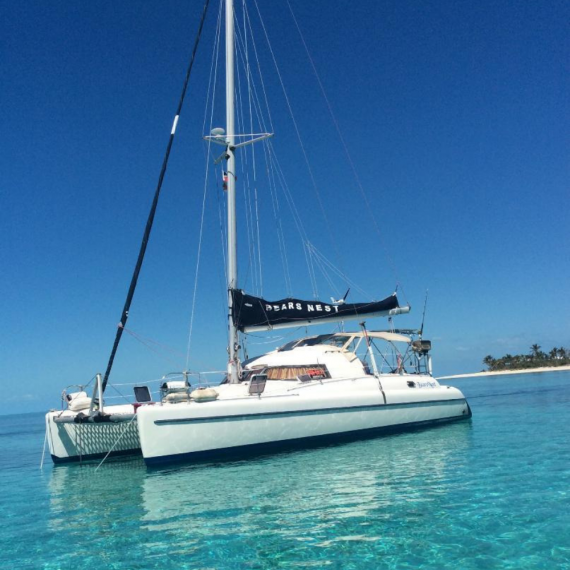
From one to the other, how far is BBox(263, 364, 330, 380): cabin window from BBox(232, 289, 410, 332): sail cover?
4.12 ft

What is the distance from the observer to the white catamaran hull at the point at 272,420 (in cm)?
1070

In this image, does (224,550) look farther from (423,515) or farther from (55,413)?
(55,413)

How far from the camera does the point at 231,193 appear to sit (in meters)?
14.9

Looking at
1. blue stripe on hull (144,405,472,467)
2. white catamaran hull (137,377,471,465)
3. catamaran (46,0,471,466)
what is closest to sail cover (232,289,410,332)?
catamaran (46,0,471,466)

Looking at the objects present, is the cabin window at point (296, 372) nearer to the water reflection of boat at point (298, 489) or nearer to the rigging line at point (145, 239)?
the water reflection of boat at point (298, 489)

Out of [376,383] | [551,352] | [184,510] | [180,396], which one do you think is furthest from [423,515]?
[551,352]

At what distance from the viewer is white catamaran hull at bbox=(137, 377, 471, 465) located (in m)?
10.7

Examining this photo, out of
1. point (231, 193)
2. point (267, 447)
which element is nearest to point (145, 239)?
point (231, 193)

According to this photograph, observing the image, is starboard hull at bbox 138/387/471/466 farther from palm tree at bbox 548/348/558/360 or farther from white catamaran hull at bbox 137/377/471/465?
palm tree at bbox 548/348/558/360

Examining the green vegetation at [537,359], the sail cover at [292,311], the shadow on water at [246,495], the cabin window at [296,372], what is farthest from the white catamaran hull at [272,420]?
the green vegetation at [537,359]

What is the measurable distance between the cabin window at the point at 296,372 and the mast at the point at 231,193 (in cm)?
105

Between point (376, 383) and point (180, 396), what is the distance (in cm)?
577

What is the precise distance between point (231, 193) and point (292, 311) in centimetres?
402

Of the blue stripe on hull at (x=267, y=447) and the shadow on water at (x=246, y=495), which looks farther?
the blue stripe on hull at (x=267, y=447)
